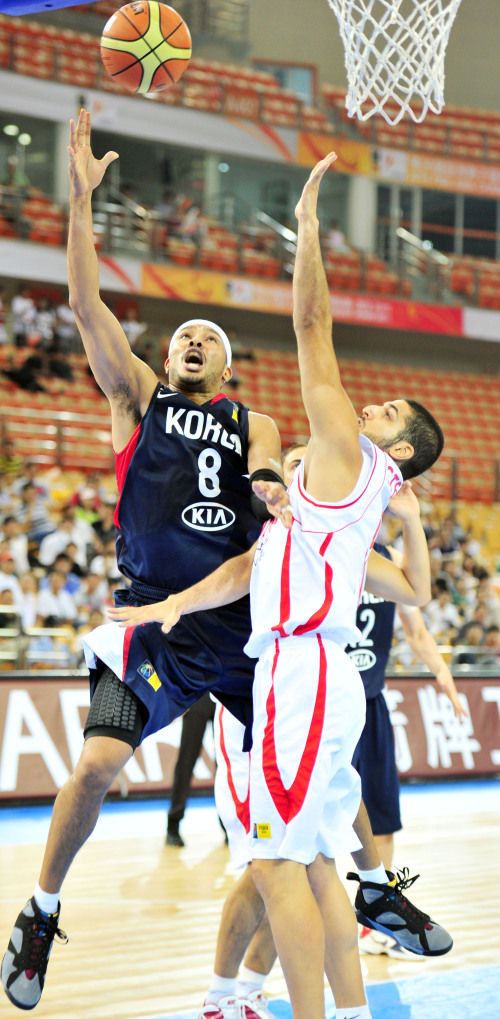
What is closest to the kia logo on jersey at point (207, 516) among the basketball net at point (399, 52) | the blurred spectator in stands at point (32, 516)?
the basketball net at point (399, 52)

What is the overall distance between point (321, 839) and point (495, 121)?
28.5 m

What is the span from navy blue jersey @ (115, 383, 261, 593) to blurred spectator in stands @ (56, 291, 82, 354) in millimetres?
15682

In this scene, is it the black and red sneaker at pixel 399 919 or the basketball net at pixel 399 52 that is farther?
the basketball net at pixel 399 52

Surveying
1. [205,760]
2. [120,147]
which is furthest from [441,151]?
[205,760]

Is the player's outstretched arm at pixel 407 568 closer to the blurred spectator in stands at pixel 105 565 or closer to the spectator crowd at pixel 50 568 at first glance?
the spectator crowd at pixel 50 568

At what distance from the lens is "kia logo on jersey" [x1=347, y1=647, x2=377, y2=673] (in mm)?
5586

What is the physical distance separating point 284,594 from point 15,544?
8.94m

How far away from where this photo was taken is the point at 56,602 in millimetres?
11383

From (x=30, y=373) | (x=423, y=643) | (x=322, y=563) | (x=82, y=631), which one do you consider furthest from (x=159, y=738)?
(x=30, y=373)

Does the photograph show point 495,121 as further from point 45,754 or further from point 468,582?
point 45,754

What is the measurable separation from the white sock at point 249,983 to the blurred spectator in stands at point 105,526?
29.2ft

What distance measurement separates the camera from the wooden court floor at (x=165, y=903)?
457 centimetres

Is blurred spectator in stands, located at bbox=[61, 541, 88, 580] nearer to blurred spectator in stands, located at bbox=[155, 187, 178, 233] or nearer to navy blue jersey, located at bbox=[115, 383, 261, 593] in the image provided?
navy blue jersey, located at bbox=[115, 383, 261, 593]

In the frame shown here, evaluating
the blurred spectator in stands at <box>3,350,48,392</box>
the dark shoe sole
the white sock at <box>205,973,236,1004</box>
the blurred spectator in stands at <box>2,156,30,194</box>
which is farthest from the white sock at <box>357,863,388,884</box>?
the blurred spectator in stands at <box>2,156,30,194</box>
